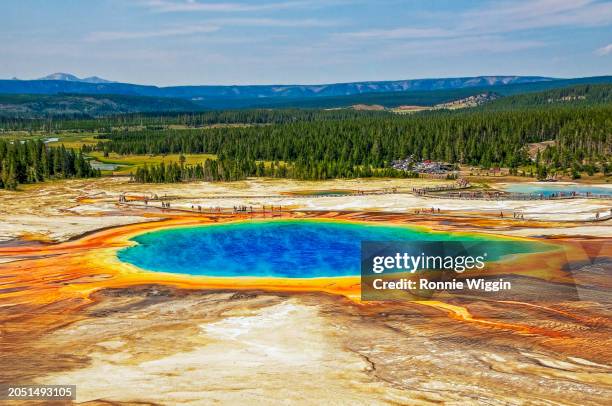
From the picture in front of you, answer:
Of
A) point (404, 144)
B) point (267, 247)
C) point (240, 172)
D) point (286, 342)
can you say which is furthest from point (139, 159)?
point (286, 342)

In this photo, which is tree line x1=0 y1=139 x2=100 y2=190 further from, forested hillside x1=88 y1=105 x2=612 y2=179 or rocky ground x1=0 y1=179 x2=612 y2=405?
rocky ground x1=0 y1=179 x2=612 y2=405

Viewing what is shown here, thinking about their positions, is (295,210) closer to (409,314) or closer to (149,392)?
(409,314)

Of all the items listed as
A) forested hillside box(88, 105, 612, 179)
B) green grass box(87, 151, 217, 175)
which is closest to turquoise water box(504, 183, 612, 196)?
forested hillside box(88, 105, 612, 179)

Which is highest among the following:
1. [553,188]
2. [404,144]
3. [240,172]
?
[404,144]

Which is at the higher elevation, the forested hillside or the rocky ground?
the forested hillside

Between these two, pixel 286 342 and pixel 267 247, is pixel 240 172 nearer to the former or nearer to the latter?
pixel 267 247

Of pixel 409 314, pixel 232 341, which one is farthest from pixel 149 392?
pixel 409 314
